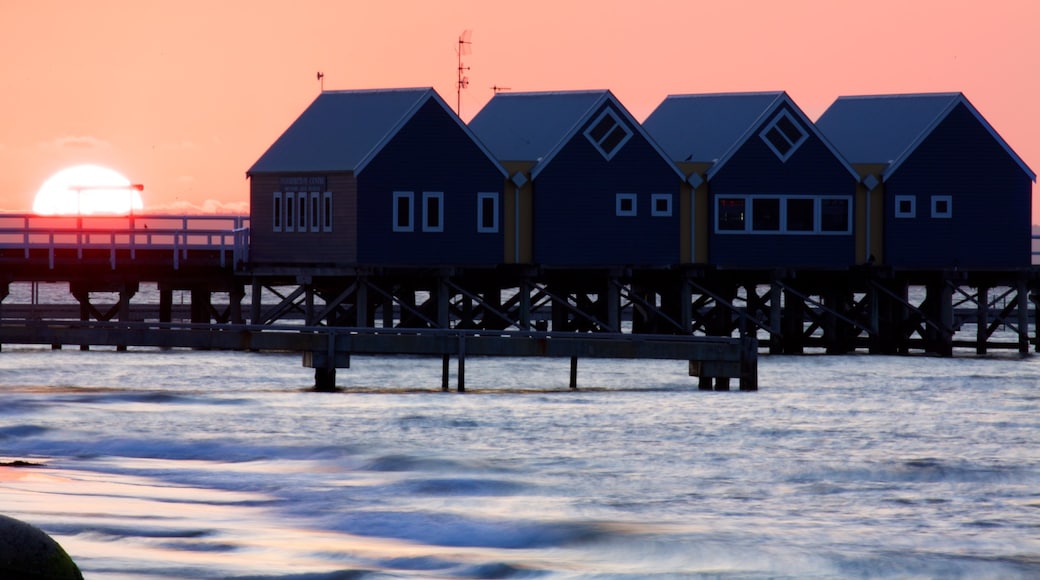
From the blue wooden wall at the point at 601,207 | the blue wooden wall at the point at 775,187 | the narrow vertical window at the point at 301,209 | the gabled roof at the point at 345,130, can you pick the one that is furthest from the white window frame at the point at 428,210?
the blue wooden wall at the point at 775,187

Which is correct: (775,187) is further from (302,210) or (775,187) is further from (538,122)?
(302,210)

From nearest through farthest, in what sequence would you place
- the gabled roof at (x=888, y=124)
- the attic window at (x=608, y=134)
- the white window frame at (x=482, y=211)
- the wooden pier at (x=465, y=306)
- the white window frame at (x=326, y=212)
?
the wooden pier at (x=465, y=306) → the white window frame at (x=326, y=212) → the white window frame at (x=482, y=211) → the attic window at (x=608, y=134) → the gabled roof at (x=888, y=124)

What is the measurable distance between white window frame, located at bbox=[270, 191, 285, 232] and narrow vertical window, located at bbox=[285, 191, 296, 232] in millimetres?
148

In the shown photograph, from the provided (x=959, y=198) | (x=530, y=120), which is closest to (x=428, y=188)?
(x=530, y=120)

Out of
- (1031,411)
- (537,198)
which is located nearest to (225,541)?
(1031,411)

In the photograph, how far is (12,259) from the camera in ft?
153

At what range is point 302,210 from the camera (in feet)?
153

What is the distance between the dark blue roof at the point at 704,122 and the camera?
50219 millimetres

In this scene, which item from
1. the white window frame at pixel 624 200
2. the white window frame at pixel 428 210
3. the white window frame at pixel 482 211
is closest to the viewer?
the white window frame at pixel 428 210

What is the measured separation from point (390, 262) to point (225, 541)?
27.4 meters

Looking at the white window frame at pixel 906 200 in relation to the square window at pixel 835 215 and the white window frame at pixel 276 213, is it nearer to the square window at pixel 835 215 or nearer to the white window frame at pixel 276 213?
the square window at pixel 835 215

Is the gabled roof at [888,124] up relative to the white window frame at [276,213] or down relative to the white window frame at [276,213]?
up

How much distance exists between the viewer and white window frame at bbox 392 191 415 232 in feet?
150

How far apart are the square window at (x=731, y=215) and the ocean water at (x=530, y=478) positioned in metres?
5.55
